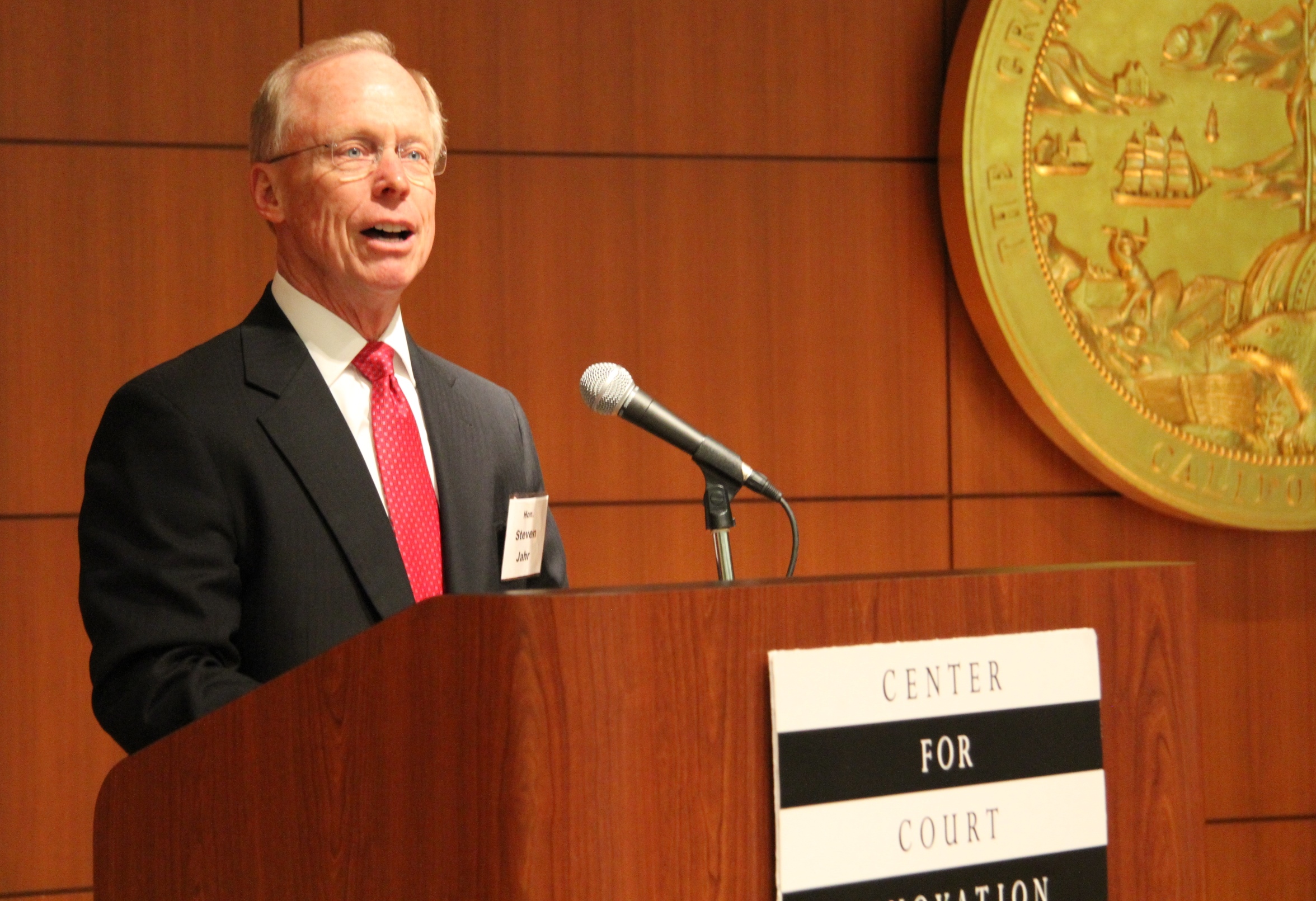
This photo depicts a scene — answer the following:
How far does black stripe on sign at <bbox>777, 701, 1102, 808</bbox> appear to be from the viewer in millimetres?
954

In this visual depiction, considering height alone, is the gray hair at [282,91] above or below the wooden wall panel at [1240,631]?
above

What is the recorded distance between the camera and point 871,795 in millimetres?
977

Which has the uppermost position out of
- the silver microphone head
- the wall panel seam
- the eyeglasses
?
the eyeglasses

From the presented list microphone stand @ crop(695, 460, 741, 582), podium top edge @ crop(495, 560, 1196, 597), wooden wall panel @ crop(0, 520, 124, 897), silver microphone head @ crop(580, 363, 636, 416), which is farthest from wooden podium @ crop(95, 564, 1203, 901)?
wooden wall panel @ crop(0, 520, 124, 897)

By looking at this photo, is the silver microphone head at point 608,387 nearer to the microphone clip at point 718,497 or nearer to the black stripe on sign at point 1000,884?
the microphone clip at point 718,497

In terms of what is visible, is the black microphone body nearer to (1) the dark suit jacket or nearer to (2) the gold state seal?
(1) the dark suit jacket

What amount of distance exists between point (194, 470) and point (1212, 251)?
231cm

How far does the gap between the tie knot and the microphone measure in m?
0.36

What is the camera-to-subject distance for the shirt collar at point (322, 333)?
1629mm

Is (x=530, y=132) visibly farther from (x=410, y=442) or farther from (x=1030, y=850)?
(x=1030, y=850)

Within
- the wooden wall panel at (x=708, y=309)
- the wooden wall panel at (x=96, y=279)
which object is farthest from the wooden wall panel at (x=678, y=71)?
the wooden wall panel at (x=96, y=279)

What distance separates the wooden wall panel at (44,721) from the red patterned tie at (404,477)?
1126 mm

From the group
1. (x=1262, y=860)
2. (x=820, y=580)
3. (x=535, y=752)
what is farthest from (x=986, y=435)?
(x=535, y=752)

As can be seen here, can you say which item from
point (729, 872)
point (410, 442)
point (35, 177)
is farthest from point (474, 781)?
point (35, 177)
